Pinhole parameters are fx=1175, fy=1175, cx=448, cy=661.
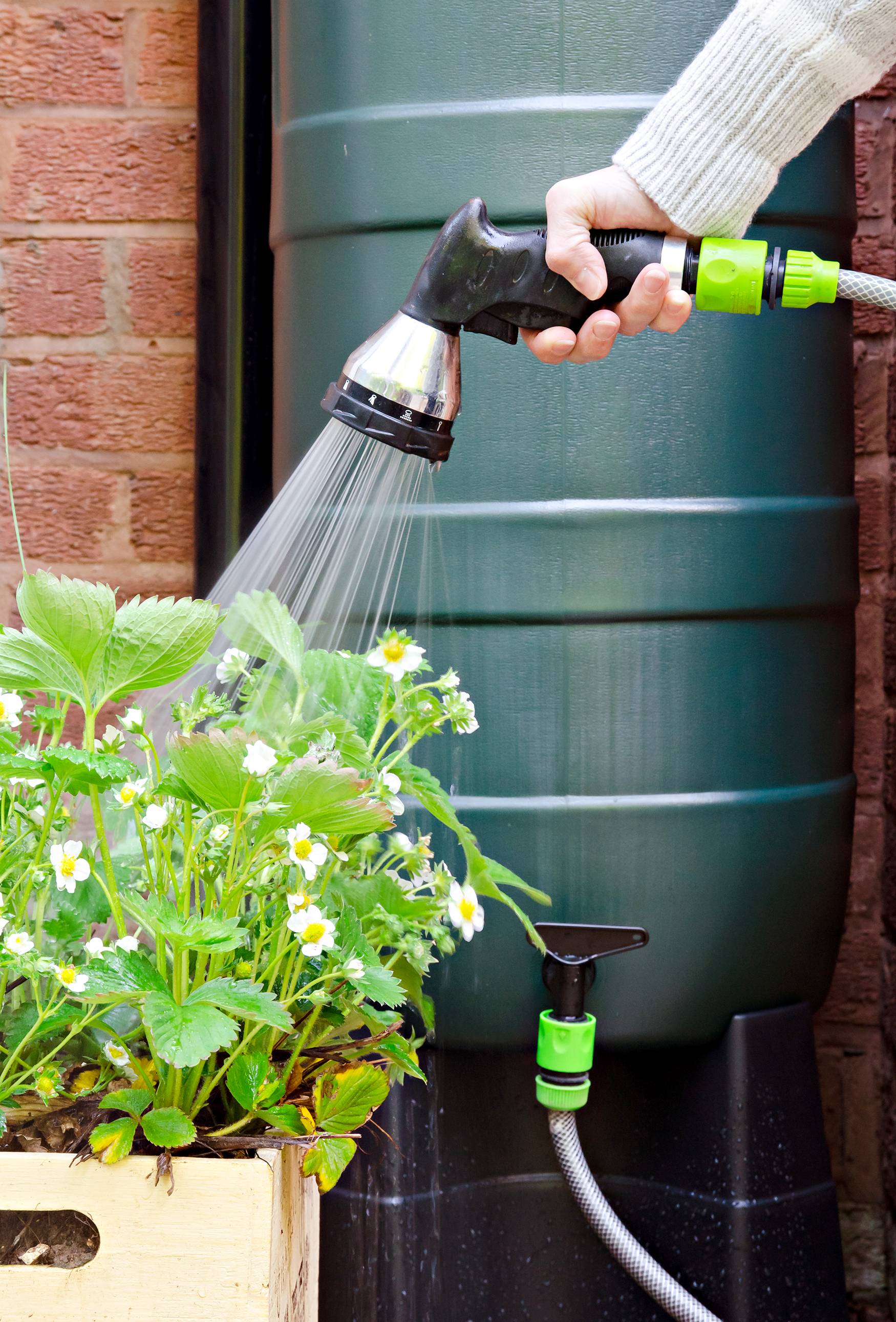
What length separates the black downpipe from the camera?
104 cm

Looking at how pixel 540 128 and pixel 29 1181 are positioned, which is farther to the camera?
pixel 540 128

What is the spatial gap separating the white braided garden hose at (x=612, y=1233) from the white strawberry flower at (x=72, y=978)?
0.50m

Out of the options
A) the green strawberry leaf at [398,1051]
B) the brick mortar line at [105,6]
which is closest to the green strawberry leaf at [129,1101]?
the green strawberry leaf at [398,1051]

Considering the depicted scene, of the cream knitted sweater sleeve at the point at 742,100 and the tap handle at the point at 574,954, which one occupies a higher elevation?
the cream knitted sweater sleeve at the point at 742,100

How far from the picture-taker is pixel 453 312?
65 centimetres

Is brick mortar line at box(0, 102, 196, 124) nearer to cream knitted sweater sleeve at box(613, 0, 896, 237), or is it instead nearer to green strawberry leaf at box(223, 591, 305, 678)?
cream knitted sweater sleeve at box(613, 0, 896, 237)

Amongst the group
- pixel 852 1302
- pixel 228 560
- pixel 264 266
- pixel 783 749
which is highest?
pixel 264 266

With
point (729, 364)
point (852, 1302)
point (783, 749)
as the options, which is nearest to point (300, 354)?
point (729, 364)

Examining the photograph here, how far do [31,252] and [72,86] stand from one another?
174 millimetres

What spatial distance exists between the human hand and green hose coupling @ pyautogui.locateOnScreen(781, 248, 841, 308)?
0.06 meters

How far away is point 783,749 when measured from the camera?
89 centimetres

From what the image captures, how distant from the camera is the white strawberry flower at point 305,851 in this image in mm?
469

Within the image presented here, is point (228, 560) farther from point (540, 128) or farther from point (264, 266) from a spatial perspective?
point (540, 128)

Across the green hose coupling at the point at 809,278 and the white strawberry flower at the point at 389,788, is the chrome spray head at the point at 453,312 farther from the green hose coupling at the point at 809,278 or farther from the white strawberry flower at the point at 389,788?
the white strawberry flower at the point at 389,788
